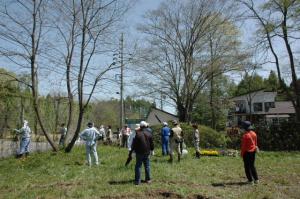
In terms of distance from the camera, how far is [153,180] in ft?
39.1

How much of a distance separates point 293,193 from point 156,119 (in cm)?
3370

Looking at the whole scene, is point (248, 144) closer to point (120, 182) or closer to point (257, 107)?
point (120, 182)

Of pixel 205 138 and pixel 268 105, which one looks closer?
pixel 205 138

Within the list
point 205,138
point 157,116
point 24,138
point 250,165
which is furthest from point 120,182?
point 157,116

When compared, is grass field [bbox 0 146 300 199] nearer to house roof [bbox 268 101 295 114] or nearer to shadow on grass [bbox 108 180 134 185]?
shadow on grass [bbox 108 180 134 185]

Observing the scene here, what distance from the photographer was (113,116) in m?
68.3

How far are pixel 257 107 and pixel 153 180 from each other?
59.8 m

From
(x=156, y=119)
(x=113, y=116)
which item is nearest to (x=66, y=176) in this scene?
(x=156, y=119)

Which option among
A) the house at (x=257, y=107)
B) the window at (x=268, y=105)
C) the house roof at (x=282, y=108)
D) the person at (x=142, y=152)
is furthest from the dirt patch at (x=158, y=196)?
the window at (x=268, y=105)

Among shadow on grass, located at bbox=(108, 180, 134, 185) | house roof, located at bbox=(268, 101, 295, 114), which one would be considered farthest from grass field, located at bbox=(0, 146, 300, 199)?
house roof, located at bbox=(268, 101, 295, 114)

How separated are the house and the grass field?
4378 centimetres

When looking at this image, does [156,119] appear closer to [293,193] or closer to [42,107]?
[42,107]

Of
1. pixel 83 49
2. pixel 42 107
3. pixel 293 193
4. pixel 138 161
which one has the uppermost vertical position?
pixel 83 49

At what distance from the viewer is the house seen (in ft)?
193
